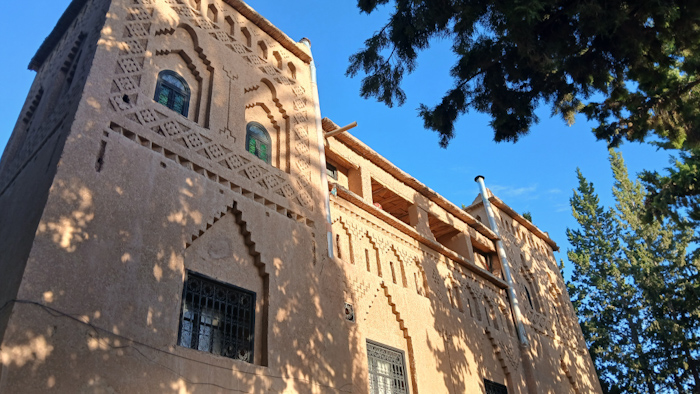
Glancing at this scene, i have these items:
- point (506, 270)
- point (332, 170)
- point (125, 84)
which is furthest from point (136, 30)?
point (506, 270)

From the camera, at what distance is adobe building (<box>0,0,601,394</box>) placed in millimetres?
5055

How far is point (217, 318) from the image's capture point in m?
6.29

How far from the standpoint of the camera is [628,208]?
25.6 metres

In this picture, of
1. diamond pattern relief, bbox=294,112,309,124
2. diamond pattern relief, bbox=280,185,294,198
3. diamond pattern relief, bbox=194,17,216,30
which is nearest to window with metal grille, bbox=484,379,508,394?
diamond pattern relief, bbox=280,185,294,198

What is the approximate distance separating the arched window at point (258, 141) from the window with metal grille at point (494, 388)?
248 inches

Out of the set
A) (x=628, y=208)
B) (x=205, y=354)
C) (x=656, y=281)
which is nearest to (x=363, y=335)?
(x=205, y=354)

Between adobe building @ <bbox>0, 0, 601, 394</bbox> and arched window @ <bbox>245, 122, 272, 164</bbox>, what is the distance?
37 millimetres

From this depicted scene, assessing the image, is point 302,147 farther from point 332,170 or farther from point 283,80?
point 332,170

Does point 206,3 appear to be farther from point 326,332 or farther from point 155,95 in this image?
point 326,332

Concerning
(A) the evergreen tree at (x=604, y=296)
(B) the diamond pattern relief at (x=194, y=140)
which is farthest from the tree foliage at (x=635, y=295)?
(B) the diamond pattern relief at (x=194, y=140)

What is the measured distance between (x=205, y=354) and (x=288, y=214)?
265cm

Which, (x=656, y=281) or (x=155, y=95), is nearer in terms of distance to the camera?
(x=155, y=95)

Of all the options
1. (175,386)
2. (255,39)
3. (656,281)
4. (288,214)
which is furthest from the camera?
(656,281)

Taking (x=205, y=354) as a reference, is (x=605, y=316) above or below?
above
